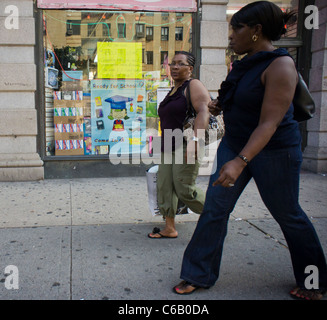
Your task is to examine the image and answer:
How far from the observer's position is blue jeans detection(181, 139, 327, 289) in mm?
2529

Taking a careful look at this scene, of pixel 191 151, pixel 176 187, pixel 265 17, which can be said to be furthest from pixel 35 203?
pixel 265 17

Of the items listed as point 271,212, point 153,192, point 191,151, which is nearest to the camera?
point 271,212

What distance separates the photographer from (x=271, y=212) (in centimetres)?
262

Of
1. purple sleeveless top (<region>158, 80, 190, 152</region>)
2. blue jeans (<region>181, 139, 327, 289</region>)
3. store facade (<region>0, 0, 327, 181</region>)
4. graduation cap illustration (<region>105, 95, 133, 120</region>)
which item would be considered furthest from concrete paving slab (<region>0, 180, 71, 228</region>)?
blue jeans (<region>181, 139, 327, 289</region>)

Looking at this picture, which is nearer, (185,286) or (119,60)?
(185,286)

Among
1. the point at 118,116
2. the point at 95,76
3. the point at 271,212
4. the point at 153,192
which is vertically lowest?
the point at 153,192

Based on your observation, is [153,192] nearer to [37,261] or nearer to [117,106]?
[37,261]

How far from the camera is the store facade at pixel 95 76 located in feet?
21.5

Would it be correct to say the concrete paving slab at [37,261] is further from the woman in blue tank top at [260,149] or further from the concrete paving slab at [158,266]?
the woman in blue tank top at [260,149]

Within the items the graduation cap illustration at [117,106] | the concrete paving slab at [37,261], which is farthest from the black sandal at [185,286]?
the graduation cap illustration at [117,106]

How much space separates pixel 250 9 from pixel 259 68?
15.1 inches

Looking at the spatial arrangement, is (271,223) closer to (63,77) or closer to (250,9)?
(250,9)

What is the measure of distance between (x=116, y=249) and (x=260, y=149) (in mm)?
1877
